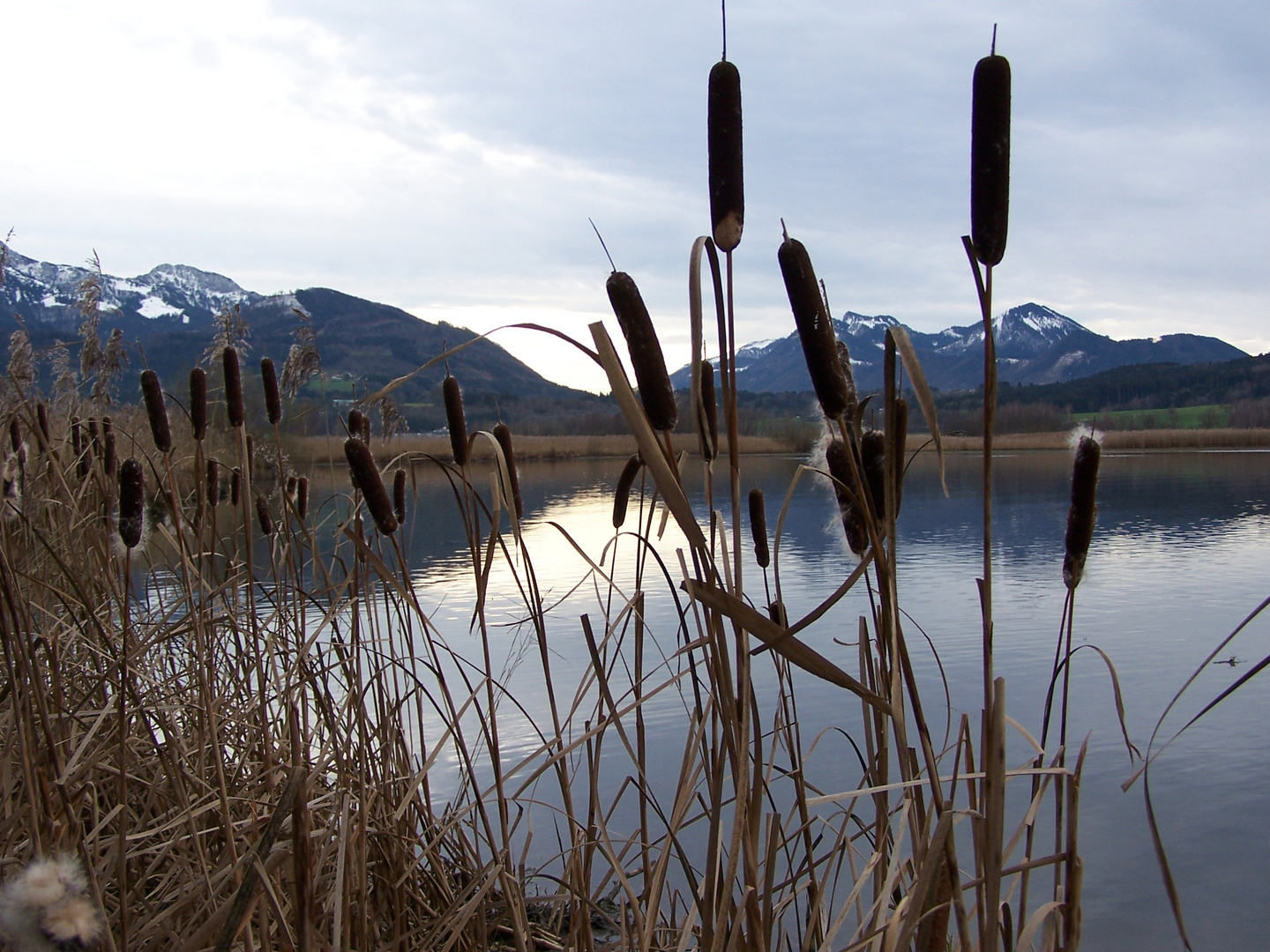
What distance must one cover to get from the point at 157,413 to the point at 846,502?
64.3 inches

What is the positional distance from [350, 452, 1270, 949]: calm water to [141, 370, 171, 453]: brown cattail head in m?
0.64

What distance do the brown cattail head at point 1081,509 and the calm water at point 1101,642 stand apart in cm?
35

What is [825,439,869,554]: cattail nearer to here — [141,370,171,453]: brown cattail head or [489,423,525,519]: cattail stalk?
[489,423,525,519]: cattail stalk

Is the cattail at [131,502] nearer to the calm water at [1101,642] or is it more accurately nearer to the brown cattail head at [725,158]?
the calm water at [1101,642]

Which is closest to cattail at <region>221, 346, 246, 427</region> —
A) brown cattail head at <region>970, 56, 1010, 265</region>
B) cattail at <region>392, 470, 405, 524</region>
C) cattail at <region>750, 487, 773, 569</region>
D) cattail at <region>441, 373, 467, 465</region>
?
cattail at <region>392, 470, 405, 524</region>

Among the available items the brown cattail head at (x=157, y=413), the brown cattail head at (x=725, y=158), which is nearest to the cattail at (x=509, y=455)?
the brown cattail head at (x=725, y=158)

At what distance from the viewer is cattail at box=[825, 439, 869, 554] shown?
3.74ft

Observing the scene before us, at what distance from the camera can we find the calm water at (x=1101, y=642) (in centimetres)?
442

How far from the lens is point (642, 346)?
884 mm

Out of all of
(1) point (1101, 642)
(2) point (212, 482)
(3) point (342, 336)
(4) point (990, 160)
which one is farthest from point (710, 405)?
(3) point (342, 336)

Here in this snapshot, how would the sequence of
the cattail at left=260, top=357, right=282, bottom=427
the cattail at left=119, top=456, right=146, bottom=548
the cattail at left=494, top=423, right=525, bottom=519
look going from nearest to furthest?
the cattail at left=494, top=423, right=525, bottom=519 → the cattail at left=119, top=456, right=146, bottom=548 → the cattail at left=260, top=357, right=282, bottom=427

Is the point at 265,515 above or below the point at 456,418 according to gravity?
below

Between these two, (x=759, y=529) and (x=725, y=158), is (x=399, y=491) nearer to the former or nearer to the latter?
(x=759, y=529)

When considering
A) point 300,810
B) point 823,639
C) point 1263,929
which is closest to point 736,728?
point 300,810
